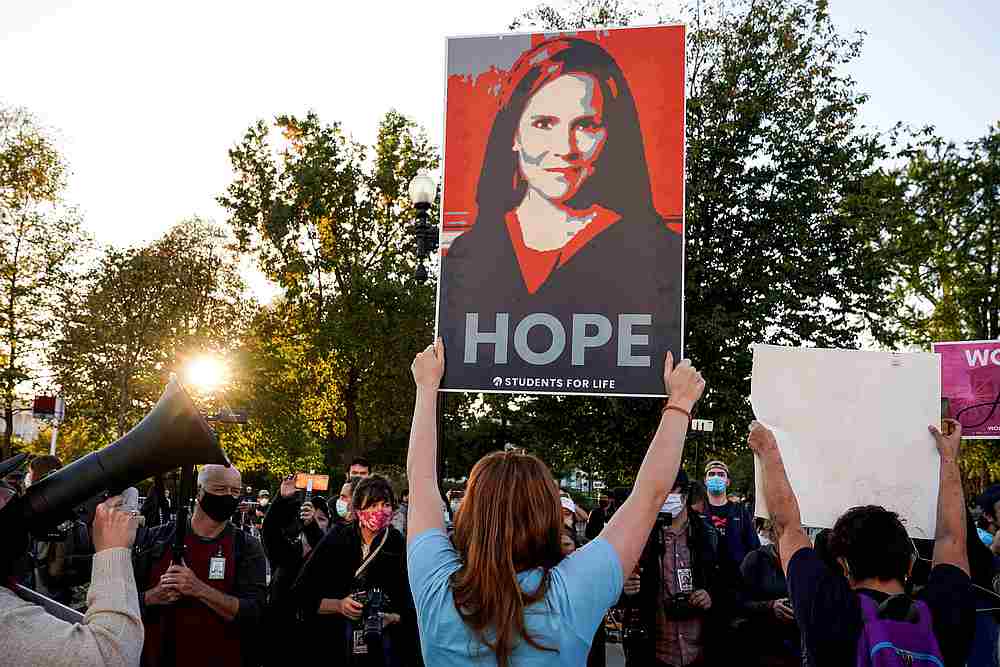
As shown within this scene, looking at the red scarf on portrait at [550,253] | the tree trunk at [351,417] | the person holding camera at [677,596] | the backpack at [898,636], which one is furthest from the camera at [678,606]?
the tree trunk at [351,417]

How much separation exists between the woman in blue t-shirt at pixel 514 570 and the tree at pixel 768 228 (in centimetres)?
1524

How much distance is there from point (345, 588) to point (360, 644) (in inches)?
17.3

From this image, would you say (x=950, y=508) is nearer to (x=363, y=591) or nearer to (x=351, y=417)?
(x=363, y=591)

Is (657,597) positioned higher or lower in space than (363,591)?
lower

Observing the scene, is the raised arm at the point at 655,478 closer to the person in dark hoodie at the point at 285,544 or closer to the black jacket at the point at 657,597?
the person in dark hoodie at the point at 285,544

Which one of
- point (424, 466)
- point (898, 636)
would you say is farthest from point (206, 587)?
point (898, 636)

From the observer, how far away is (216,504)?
513 centimetres

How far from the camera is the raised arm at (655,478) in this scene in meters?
2.30

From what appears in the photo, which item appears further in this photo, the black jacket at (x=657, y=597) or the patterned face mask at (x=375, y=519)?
the black jacket at (x=657, y=597)

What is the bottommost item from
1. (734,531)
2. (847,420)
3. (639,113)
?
(734,531)

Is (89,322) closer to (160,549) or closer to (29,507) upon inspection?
(160,549)

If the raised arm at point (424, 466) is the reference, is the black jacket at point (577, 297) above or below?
above

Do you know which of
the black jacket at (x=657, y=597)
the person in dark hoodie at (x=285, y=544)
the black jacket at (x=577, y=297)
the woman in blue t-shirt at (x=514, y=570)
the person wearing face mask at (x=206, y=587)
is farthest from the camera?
the black jacket at (x=657, y=597)

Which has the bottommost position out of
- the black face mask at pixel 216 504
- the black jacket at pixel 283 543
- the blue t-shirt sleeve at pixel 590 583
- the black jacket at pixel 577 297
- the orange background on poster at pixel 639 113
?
the black jacket at pixel 283 543
